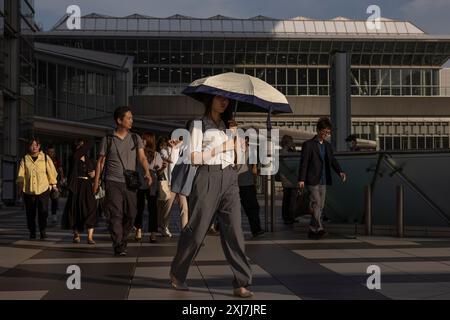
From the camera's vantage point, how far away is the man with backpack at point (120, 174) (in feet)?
31.0

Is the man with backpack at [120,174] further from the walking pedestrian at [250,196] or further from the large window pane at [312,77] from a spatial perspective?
the large window pane at [312,77]

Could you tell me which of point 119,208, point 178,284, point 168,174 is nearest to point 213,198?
point 178,284

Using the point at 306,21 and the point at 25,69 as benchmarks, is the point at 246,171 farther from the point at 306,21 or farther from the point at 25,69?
the point at 306,21

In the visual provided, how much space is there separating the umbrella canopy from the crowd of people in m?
0.21

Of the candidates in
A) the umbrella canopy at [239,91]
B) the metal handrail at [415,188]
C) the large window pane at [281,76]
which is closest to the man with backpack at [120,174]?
the umbrella canopy at [239,91]

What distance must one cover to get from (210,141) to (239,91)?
1.44m

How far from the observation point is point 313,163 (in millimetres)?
11352

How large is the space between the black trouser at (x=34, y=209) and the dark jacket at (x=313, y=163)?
14.6 feet


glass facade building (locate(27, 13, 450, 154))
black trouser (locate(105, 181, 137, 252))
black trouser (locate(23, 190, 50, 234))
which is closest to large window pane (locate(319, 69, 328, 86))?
glass facade building (locate(27, 13, 450, 154))

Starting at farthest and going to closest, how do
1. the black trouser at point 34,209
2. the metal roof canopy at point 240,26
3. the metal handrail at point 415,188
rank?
the metal roof canopy at point 240,26
the black trouser at point 34,209
the metal handrail at point 415,188

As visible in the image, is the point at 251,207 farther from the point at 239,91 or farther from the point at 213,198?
the point at 213,198

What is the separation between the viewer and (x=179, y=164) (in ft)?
21.0

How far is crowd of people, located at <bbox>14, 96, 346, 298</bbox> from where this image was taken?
6.29 m

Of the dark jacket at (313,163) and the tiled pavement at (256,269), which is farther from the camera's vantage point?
the dark jacket at (313,163)
